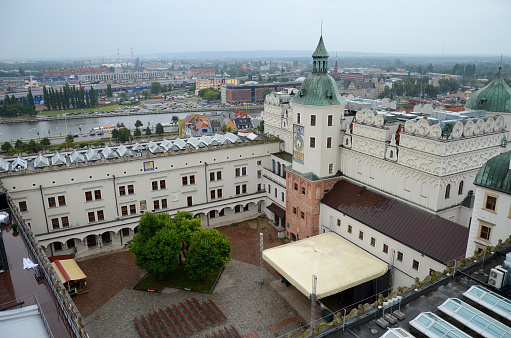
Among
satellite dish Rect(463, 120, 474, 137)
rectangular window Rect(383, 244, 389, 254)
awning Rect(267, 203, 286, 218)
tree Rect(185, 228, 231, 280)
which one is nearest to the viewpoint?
satellite dish Rect(463, 120, 474, 137)

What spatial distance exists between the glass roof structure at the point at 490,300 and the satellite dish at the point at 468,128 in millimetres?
19175

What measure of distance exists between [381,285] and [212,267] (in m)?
16.0

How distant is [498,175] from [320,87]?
73.2 ft

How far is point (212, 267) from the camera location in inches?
1431

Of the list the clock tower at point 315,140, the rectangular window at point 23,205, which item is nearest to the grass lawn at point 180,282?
the clock tower at point 315,140

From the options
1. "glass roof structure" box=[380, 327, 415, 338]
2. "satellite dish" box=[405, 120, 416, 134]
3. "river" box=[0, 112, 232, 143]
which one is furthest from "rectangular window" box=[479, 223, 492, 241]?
"river" box=[0, 112, 232, 143]

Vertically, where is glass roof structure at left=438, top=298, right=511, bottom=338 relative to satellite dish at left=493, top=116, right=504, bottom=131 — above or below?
below

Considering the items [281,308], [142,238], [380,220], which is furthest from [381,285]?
[142,238]

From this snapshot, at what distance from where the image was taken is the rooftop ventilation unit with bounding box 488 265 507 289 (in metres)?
18.5

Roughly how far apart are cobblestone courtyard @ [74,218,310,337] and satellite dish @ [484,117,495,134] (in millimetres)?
23442

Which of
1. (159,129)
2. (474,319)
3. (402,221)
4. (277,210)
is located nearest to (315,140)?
(277,210)

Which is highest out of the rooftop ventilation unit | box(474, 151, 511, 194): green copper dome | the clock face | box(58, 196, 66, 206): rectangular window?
box(474, 151, 511, 194): green copper dome

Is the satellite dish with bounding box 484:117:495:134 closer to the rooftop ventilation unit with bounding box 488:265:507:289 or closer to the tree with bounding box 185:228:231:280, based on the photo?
the rooftop ventilation unit with bounding box 488:265:507:289

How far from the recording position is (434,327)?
1612cm
